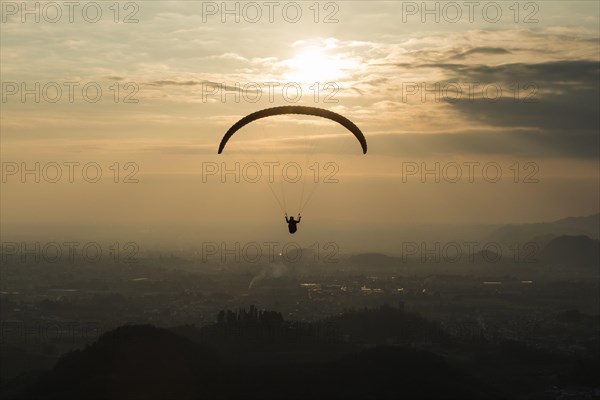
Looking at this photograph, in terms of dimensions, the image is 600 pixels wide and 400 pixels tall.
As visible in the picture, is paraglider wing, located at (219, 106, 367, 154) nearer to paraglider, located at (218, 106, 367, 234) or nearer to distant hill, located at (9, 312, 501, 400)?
paraglider, located at (218, 106, 367, 234)

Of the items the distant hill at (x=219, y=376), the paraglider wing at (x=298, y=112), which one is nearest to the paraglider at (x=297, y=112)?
the paraglider wing at (x=298, y=112)

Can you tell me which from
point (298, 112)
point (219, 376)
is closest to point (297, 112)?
point (298, 112)

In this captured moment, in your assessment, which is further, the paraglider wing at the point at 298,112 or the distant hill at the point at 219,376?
the distant hill at the point at 219,376

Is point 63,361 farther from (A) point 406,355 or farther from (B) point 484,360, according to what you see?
(B) point 484,360

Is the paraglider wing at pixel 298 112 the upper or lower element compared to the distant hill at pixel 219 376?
upper

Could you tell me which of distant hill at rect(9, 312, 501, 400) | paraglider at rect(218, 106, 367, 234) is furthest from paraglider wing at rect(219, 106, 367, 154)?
distant hill at rect(9, 312, 501, 400)

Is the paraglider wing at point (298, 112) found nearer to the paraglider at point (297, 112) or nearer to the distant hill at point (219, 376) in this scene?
the paraglider at point (297, 112)

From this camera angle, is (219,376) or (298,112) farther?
(219,376)

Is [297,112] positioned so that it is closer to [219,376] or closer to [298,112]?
[298,112]

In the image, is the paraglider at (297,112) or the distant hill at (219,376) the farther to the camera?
the distant hill at (219,376)

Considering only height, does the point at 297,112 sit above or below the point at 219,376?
above
